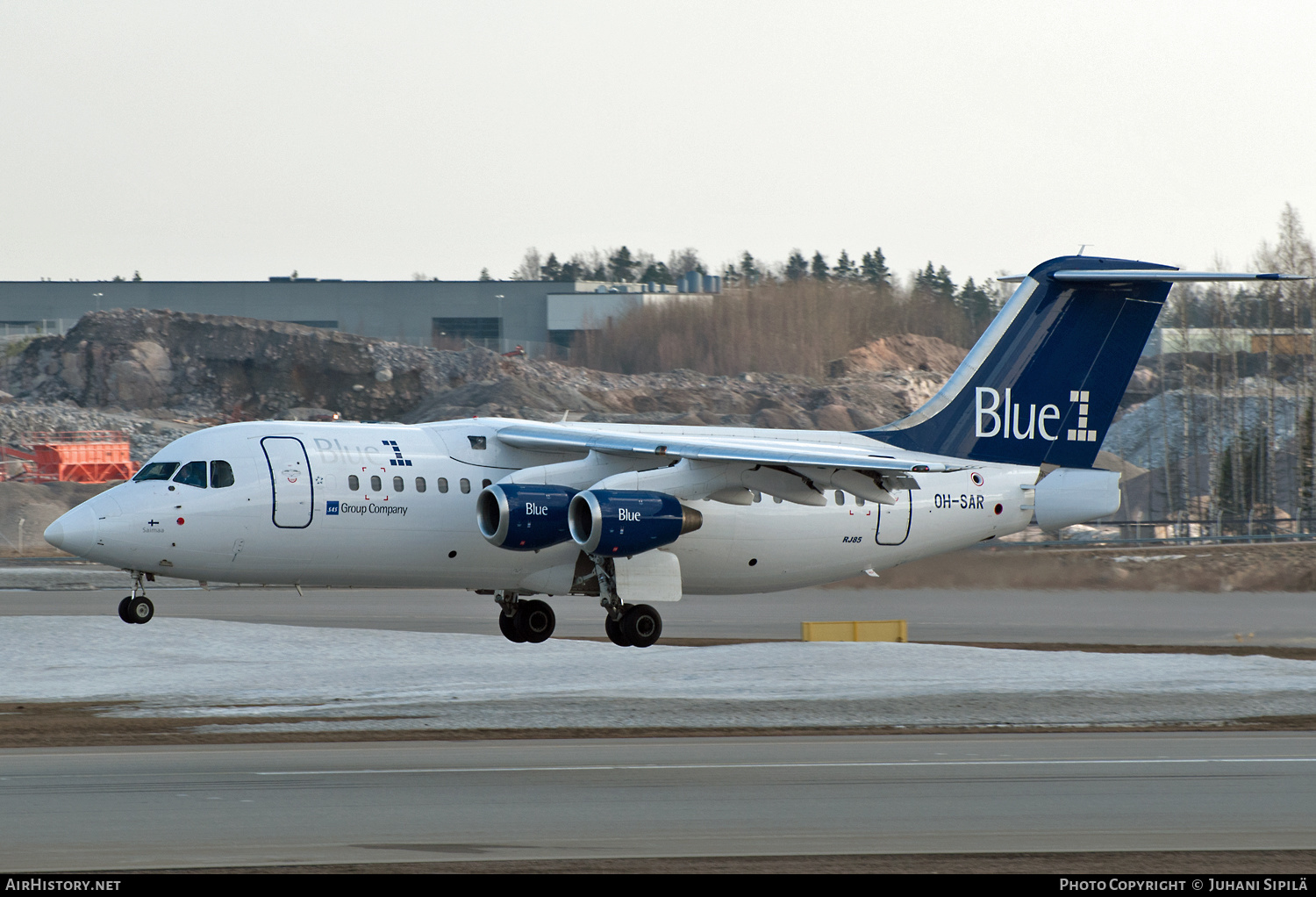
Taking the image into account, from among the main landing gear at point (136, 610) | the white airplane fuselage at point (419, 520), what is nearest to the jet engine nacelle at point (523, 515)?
the white airplane fuselage at point (419, 520)

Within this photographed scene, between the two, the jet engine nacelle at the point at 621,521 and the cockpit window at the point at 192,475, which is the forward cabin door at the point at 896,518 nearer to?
the jet engine nacelle at the point at 621,521

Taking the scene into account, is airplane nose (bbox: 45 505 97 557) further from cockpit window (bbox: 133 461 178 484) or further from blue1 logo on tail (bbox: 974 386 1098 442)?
blue1 logo on tail (bbox: 974 386 1098 442)

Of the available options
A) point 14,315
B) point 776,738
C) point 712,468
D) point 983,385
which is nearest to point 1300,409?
point 983,385

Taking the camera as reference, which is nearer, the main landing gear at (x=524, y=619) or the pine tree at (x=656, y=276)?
the main landing gear at (x=524, y=619)

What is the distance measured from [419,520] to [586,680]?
4.27 m

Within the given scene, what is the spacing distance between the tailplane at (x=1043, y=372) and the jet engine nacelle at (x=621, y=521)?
5.16 metres

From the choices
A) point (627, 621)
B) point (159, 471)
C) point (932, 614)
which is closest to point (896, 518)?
point (932, 614)

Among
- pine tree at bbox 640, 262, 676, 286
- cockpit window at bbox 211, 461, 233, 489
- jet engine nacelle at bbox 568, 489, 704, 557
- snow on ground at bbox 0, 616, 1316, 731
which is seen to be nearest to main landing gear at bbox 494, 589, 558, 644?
snow on ground at bbox 0, 616, 1316, 731

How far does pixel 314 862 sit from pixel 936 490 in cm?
1739

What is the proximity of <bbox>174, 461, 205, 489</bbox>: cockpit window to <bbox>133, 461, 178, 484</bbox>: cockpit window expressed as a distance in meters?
0.14

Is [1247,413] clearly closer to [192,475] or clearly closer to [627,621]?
[627,621]

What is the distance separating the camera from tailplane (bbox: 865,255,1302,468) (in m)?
25.4

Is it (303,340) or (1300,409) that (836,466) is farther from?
(303,340)

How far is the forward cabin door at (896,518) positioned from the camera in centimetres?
2438
